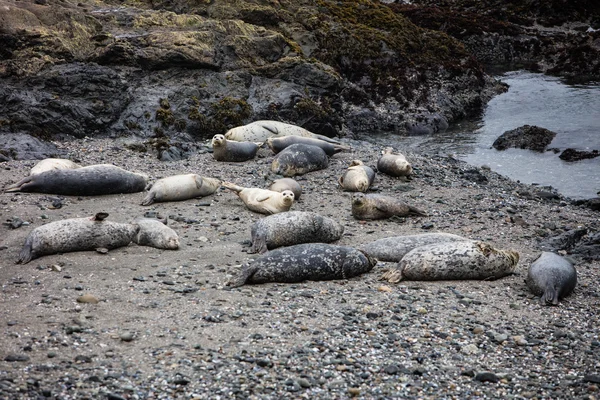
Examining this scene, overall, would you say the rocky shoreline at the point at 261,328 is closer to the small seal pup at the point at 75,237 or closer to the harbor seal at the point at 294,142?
the small seal pup at the point at 75,237

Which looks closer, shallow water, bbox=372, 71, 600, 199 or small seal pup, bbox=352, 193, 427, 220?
small seal pup, bbox=352, 193, 427, 220

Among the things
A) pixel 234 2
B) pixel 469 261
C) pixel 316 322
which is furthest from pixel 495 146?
pixel 316 322

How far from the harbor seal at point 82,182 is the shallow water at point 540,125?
7.52 m

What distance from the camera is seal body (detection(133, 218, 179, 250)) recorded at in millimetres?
7059

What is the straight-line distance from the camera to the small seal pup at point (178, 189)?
891 centimetres

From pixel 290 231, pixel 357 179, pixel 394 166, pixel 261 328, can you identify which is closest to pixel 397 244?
pixel 290 231

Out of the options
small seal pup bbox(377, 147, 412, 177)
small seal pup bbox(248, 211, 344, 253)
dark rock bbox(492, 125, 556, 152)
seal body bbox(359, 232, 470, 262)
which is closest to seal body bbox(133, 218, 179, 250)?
small seal pup bbox(248, 211, 344, 253)

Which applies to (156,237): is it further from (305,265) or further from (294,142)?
(294,142)

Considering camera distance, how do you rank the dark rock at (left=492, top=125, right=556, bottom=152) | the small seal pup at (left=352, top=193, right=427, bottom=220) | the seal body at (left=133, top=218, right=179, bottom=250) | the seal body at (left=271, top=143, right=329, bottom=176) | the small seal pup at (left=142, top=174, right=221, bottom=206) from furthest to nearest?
the dark rock at (left=492, top=125, right=556, bottom=152)
the seal body at (left=271, top=143, right=329, bottom=176)
the small seal pup at (left=142, top=174, right=221, bottom=206)
the small seal pup at (left=352, top=193, right=427, bottom=220)
the seal body at (left=133, top=218, right=179, bottom=250)

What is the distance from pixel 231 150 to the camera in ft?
38.2

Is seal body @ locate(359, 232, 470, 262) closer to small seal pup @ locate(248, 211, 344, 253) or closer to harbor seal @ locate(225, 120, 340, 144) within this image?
small seal pup @ locate(248, 211, 344, 253)

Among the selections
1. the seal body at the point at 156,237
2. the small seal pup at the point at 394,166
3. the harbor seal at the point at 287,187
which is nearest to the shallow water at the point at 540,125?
the small seal pup at the point at 394,166

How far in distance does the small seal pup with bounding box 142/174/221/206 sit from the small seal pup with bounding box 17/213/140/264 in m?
1.83

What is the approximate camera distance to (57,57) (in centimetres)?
1327
